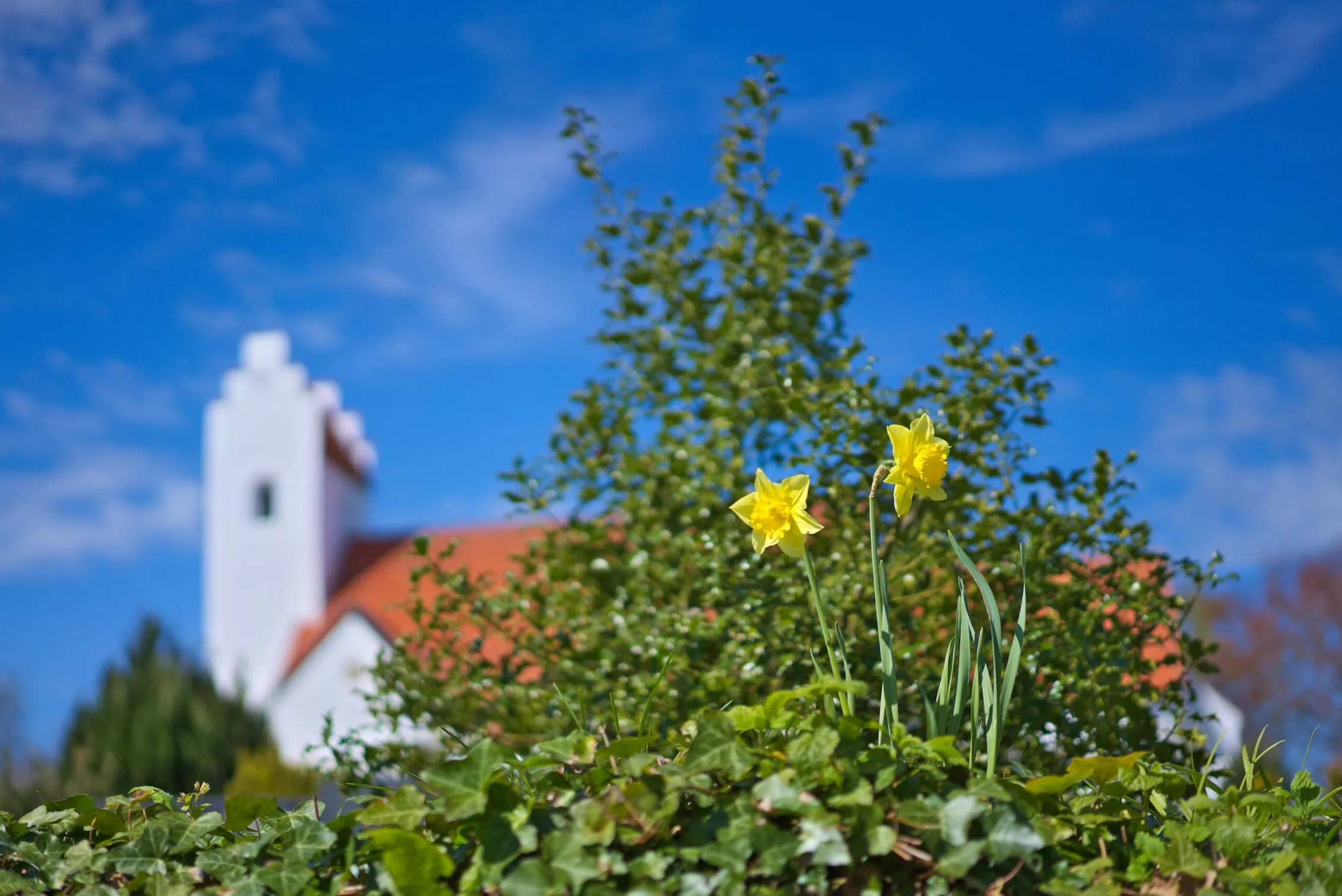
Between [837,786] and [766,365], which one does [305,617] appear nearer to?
[766,365]

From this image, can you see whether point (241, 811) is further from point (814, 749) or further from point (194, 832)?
point (814, 749)

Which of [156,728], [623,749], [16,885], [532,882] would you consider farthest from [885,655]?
[156,728]

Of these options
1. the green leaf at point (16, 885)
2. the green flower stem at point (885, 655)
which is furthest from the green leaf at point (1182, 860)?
the green leaf at point (16, 885)

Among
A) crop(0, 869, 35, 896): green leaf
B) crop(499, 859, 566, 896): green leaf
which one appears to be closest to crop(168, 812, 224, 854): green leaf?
crop(0, 869, 35, 896): green leaf

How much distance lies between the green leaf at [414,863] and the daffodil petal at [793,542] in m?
0.92

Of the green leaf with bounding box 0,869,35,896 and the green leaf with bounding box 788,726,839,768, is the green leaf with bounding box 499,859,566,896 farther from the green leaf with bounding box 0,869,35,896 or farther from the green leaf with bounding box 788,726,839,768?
the green leaf with bounding box 0,869,35,896

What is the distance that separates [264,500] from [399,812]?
2651 centimetres

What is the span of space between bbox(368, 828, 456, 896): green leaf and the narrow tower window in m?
26.3

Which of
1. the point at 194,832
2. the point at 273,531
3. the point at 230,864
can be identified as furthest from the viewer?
the point at 273,531

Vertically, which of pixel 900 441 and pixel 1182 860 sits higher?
pixel 900 441

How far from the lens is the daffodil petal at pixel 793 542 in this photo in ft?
7.55

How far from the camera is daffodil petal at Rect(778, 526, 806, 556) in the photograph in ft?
7.55

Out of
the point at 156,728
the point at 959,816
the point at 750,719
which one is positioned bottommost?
the point at 959,816

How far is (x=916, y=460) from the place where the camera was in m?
2.30
